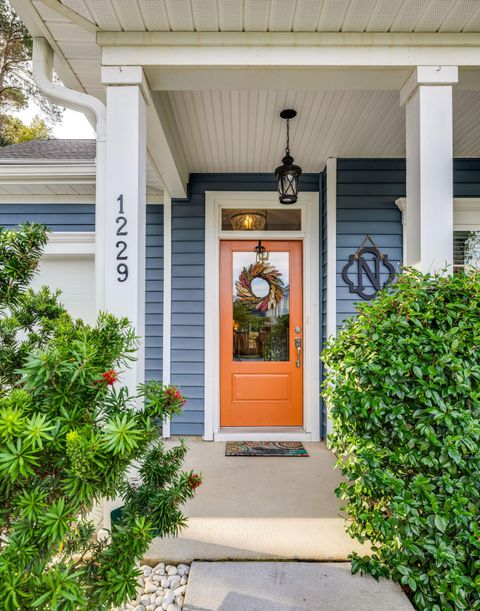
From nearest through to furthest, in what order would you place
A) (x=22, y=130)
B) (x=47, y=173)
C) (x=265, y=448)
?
(x=47, y=173), (x=265, y=448), (x=22, y=130)

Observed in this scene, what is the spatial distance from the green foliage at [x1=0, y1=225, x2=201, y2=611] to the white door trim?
2.11 m

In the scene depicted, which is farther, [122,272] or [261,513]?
[261,513]

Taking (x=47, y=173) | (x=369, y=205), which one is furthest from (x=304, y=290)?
(x=47, y=173)

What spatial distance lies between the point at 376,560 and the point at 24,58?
794cm

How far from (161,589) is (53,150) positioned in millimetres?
3555

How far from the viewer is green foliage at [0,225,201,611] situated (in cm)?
84

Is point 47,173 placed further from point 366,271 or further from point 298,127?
point 366,271

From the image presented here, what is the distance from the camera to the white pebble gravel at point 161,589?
143 cm

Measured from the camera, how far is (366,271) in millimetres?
3281

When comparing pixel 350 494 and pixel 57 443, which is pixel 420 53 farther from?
pixel 57 443

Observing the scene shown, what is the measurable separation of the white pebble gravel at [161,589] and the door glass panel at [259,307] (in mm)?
2019

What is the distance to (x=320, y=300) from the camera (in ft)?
11.4

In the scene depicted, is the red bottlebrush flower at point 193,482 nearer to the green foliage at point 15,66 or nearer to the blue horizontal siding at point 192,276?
the blue horizontal siding at point 192,276

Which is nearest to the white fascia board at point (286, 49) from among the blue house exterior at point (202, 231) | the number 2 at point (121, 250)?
the number 2 at point (121, 250)
